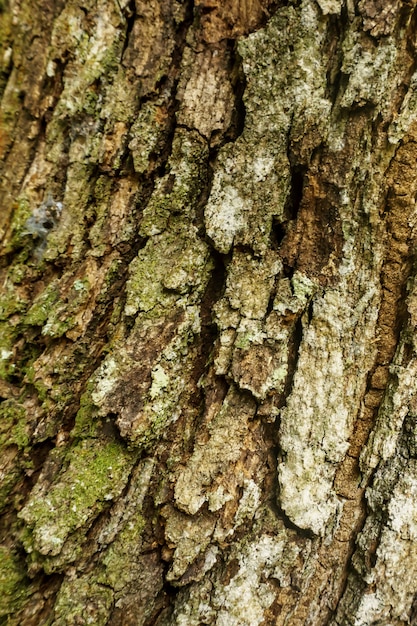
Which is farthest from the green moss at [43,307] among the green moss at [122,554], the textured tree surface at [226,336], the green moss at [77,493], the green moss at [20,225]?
the green moss at [122,554]

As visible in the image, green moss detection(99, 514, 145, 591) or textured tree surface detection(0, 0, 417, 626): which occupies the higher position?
textured tree surface detection(0, 0, 417, 626)

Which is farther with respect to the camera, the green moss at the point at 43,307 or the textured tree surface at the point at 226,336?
the green moss at the point at 43,307

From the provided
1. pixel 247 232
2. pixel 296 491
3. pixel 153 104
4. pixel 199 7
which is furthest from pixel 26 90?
pixel 296 491

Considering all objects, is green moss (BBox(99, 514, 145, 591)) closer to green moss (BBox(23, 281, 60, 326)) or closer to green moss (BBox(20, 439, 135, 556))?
green moss (BBox(20, 439, 135, 556))

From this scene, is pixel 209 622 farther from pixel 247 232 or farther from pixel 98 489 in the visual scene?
pixel 247 232

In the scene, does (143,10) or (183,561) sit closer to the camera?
(183,561)

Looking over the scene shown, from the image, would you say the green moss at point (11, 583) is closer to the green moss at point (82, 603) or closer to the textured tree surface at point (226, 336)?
the textured tree surface at point (226, 336)

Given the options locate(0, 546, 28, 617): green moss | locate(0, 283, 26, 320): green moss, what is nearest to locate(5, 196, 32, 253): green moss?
locate(0, 283, 26, 320): green moss
